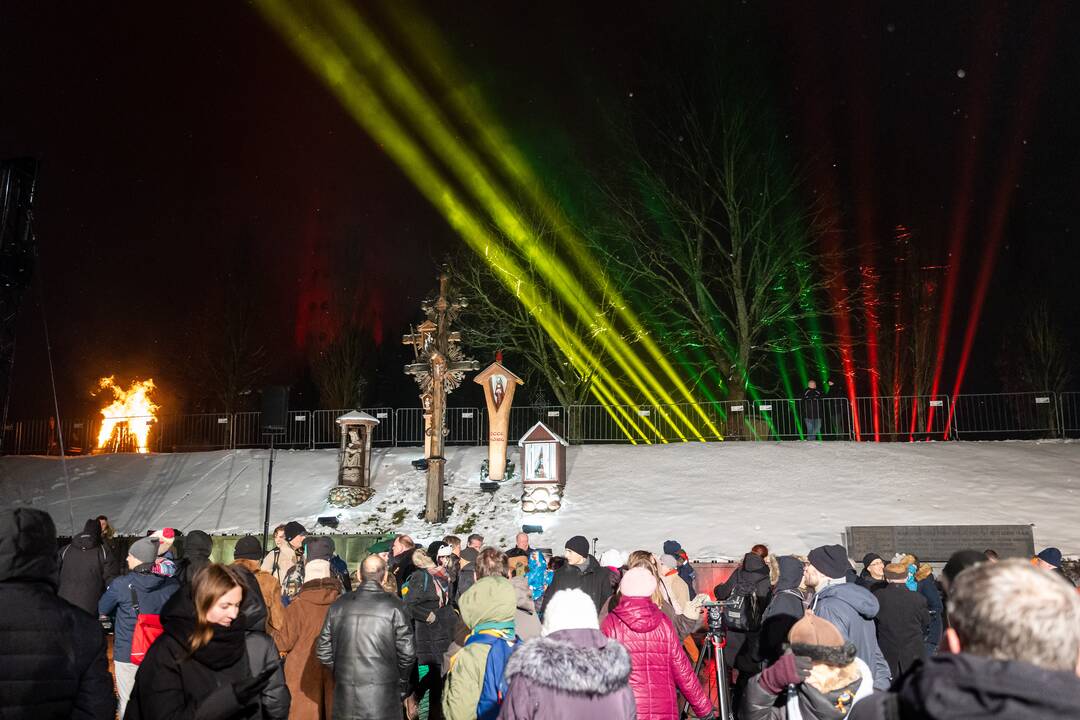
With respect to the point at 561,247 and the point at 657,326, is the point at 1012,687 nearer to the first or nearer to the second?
the point at 657,326

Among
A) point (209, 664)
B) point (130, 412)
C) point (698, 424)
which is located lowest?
point (209, 664)

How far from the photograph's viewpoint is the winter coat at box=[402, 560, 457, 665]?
7.18 metres

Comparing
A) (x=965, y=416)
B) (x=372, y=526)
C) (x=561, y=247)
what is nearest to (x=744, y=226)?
(x=561, y=247)

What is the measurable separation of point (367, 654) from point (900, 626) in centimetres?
413

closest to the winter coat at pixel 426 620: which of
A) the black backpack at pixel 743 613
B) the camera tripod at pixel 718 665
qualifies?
the camera tripod at pixel 718 665

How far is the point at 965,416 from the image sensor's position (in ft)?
76.3

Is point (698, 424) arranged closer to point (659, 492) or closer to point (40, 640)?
point (659, 492)

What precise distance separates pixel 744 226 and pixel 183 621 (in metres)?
25.1

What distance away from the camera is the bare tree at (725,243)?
2562 cm

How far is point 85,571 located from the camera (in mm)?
8641

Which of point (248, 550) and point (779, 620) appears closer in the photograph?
point (779, 620)

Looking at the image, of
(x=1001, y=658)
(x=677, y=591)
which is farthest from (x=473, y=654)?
(x=677, y=591)

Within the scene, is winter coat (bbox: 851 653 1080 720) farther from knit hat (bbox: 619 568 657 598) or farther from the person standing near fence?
the person standing near fence

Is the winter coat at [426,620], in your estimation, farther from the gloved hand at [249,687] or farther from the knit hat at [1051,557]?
the knit hat at [1051,557]
